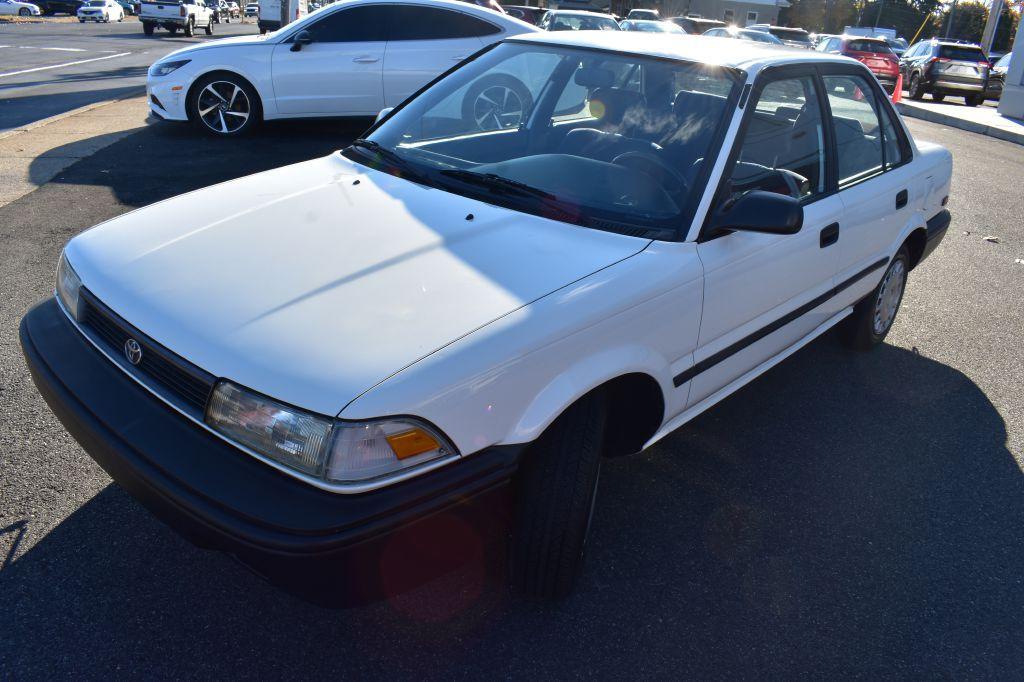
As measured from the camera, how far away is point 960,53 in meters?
21.1

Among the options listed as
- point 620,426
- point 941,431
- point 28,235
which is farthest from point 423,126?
point 28,235

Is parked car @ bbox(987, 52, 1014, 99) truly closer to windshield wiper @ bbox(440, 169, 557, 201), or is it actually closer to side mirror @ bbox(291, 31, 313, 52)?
side mirror @ bbox(291, 31, 313, 52)

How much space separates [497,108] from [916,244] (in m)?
2.49

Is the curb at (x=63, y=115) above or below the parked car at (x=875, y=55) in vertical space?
below

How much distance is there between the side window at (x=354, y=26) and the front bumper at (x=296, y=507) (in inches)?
296

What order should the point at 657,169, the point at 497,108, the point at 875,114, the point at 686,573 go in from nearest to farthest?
the point at 686,573 → the point at 657,169 → the point at 497,108 → the point at 875,114

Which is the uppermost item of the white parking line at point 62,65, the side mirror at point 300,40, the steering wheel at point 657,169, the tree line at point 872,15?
the tree line at point 872,15

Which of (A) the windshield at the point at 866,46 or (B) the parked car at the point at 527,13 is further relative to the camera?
(B) the parked car at the point at 527,13

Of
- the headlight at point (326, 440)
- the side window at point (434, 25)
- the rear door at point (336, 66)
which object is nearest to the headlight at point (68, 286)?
the headlight at point (326, 440)

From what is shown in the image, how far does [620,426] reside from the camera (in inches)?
110

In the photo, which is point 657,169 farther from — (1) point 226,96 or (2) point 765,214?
(1) point 226,96

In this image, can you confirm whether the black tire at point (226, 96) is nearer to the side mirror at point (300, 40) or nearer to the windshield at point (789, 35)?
the side mirror at point (300, 40)

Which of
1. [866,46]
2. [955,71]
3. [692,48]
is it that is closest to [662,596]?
[692,48]

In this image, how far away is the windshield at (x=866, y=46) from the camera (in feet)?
73.5
